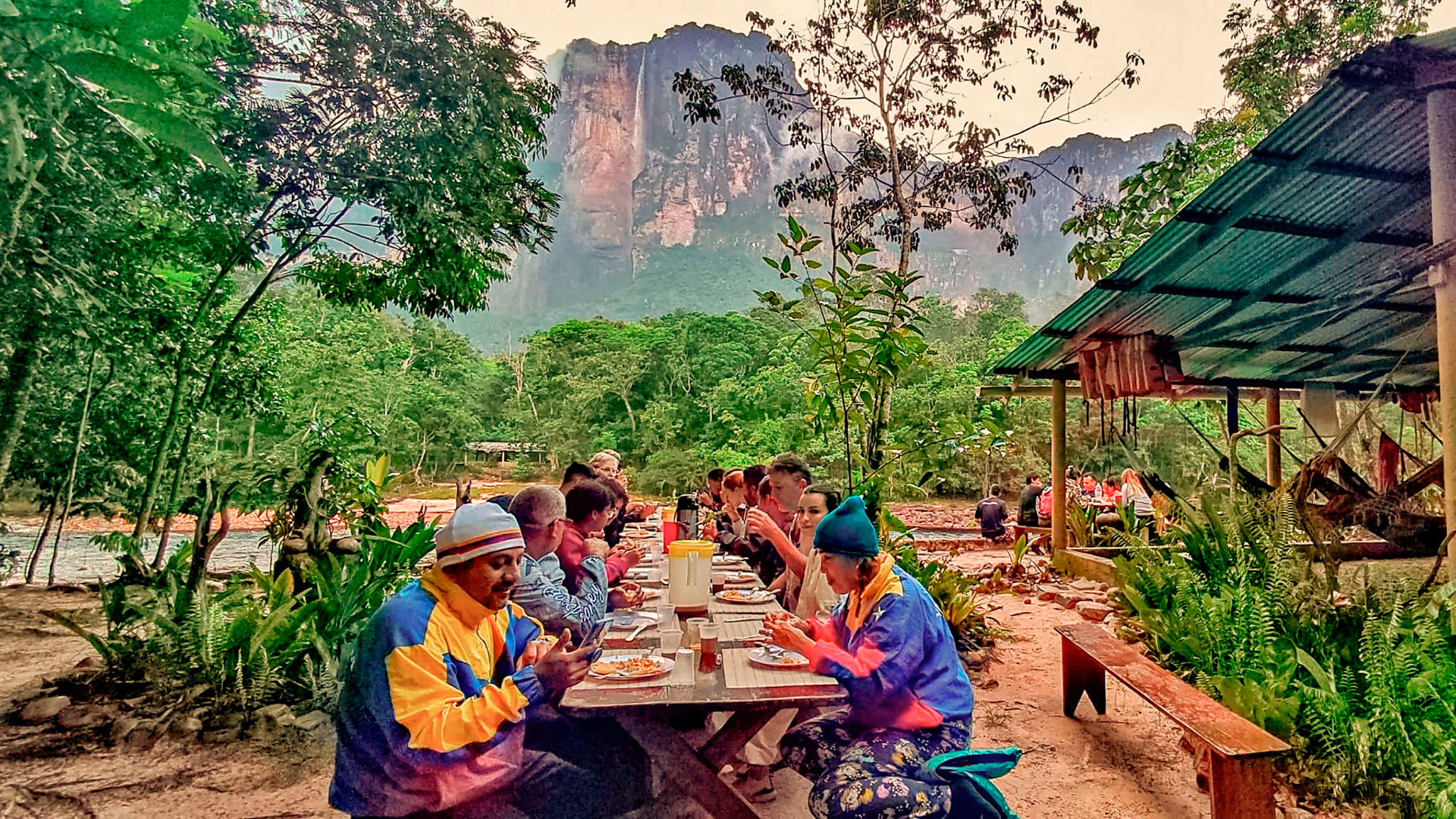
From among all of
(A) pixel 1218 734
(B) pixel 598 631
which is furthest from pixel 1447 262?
(B) pixel 598 631

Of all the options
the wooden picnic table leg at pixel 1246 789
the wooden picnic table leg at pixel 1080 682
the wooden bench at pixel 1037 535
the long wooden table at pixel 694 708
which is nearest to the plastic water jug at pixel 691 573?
the long wooden table at pixel 694 708

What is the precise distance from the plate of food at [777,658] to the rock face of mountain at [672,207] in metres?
64.2

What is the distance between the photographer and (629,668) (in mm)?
2098

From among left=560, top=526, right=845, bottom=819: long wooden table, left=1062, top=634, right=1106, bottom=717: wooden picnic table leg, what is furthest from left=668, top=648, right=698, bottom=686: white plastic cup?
left=1062, top=634, right=1106, bottom=717: wooden picnic table leg

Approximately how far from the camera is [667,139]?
67.8 metres

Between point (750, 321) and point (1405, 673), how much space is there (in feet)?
89.6

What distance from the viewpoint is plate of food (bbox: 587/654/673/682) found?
2035 millimetres

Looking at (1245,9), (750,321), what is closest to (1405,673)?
(1245,9)

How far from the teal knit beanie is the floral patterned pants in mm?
508

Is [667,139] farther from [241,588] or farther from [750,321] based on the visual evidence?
[241,588]

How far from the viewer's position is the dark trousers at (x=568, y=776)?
5.75 feet

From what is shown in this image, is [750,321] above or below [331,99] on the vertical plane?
above

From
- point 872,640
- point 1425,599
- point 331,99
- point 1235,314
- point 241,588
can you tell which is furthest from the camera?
point 331,99

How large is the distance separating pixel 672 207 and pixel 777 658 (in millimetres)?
71909
